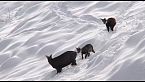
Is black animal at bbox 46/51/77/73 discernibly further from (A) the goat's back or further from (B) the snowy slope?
(B) the snowy slope

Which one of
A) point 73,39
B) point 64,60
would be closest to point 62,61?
point 64,60

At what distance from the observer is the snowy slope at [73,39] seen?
965 centimetres

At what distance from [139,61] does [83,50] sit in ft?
7.75

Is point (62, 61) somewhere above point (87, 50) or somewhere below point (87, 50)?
below

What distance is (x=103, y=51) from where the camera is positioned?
35.8ft

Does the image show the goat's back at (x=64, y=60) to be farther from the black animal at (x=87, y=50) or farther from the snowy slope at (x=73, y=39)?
the black animal at (x=87, y=50)

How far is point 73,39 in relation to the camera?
13.0m

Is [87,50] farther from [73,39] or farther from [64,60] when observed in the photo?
[73,39]

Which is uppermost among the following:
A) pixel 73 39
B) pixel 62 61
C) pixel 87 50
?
pixel 73 39

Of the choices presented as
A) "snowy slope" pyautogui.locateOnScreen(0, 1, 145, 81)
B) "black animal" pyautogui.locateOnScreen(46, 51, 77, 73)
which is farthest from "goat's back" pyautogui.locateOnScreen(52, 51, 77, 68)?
"snowy slope" pyautogui.locateOnScreen(0, 1, 145, 81)

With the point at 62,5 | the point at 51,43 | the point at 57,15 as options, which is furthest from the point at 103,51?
the point at 62,5

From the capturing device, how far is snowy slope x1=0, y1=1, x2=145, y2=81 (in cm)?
965

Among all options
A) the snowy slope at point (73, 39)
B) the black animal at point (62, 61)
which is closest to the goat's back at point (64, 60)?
the black animal at point (62, 61)

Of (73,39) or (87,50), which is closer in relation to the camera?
(87,50)
